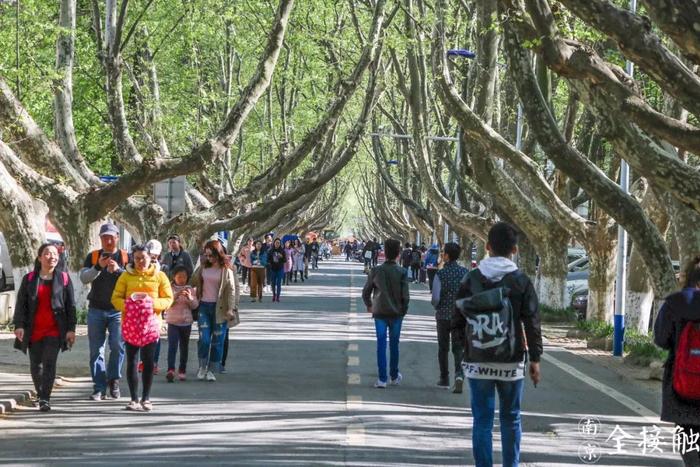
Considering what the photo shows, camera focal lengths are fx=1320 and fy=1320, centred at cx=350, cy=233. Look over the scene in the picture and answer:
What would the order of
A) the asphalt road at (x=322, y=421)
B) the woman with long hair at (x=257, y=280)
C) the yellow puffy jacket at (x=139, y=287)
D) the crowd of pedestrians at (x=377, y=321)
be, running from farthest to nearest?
the woman with long hair at (x=257, y=280), the yellow puffy jacket at (x=139, y=287), the asphalt road at (x=322, y=421), the crowd of pedestrians at (x=377, y=321)

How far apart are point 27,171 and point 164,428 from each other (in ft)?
44.8

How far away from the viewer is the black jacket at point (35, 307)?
1244 centimetres

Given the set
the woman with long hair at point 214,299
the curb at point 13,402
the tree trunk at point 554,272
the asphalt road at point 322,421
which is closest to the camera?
the asphalt road at point 322,421

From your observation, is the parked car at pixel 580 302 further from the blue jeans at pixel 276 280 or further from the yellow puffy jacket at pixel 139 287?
the yellow puffy jacket at pixel 139 287

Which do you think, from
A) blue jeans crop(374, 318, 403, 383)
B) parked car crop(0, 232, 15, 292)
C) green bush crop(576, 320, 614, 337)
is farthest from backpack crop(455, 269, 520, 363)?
parked car crop(0, 232, 15, 292)

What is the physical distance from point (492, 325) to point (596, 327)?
54.6 feet

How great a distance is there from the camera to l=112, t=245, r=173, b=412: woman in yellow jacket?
12758 mm

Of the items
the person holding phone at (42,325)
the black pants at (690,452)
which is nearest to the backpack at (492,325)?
the black pants at (690,452)

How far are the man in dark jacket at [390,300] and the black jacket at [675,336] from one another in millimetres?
6610

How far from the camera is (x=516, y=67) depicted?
61.9ft

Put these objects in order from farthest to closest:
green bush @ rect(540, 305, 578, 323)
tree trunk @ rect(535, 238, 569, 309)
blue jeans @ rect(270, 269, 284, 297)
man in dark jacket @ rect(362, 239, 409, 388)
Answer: blue jeans @ rect(270, 269, 284, 297) → tree trunk @ rect(535, 238, 569, 309) → green bush @ rect(540, 305, 578, 323) → man in dark jacket @ rect(362, 239, 409, 388)

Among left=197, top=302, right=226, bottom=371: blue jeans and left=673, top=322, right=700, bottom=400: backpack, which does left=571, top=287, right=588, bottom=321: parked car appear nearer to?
left=197, top=302, right=226, bottom=371: blue jeans

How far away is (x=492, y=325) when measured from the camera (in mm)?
8289

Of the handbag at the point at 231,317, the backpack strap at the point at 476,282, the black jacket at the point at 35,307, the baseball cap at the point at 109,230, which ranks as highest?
the baseball cap at the point at 109,230
